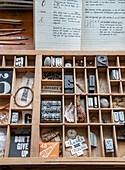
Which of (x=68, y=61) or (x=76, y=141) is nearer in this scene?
(x=76, y=141)

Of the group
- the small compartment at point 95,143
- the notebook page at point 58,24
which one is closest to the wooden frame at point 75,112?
the small compartment at point 95,143

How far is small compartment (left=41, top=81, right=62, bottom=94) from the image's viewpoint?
265cm

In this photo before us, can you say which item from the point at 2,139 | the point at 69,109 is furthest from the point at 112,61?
the point at 2,139

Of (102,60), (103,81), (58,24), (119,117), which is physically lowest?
(119,117)

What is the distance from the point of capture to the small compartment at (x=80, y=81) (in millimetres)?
2686

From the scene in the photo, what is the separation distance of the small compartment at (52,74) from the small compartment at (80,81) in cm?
23

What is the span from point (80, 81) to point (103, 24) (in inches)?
32.5

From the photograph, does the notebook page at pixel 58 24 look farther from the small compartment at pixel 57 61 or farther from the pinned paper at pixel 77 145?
the pinned paper at pixel 77 145

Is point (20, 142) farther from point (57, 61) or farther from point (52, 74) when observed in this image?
point (57, 61)

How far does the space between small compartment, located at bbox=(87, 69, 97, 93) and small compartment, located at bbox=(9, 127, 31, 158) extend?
871 millimetres

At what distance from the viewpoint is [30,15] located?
323 centimetres

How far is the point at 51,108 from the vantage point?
98.3 inches

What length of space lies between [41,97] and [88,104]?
0.57m

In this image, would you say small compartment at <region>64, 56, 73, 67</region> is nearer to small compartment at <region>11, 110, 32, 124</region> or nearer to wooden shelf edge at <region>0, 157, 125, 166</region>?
small compartment at <region>11, 110, 32, 124</region>
